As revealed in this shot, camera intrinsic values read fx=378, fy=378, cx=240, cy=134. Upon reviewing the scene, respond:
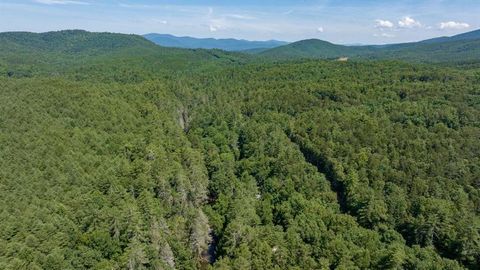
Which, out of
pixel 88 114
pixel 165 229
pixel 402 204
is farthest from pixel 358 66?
pixel 165 229

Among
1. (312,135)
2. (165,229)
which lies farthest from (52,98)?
(312,135)

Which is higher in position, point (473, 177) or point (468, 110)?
point (468, 110)

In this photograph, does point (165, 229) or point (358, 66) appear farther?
point (358, 66)

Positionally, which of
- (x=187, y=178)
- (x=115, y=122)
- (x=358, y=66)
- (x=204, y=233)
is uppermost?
(x=358, y=66)

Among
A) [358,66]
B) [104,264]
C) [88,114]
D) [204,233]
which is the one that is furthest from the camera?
[358,66]

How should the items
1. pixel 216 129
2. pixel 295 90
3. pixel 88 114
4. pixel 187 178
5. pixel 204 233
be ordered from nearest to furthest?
1. pixel 204 233
2. pixel 187 178
3. pixel 88 114
4. pixel 216 129
5. pixel 295 90

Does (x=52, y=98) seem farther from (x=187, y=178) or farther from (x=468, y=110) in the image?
(x=468, y=110)

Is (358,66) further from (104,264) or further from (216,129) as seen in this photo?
(104,264)
